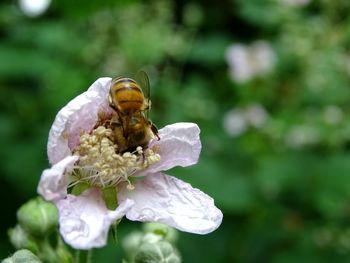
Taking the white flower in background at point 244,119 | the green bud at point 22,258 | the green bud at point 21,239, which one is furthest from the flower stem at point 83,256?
the white flower in background at point 244,119

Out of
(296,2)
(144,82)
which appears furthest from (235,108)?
(144,82)

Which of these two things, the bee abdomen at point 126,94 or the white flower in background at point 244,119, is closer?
the bee abdomen at point 126,94

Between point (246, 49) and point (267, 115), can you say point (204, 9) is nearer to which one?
point (246, 49)

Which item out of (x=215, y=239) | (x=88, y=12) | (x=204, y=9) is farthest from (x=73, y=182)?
(x=204, y=9)

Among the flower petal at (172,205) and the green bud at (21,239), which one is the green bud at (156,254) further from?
the green bud at (21,239)

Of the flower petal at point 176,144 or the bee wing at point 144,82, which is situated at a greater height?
the bee wing at point 144,82

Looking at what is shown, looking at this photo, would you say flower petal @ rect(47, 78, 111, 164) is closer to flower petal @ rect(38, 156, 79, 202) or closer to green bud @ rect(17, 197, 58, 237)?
flower petal @ rect(38, 156, 79, 202)
